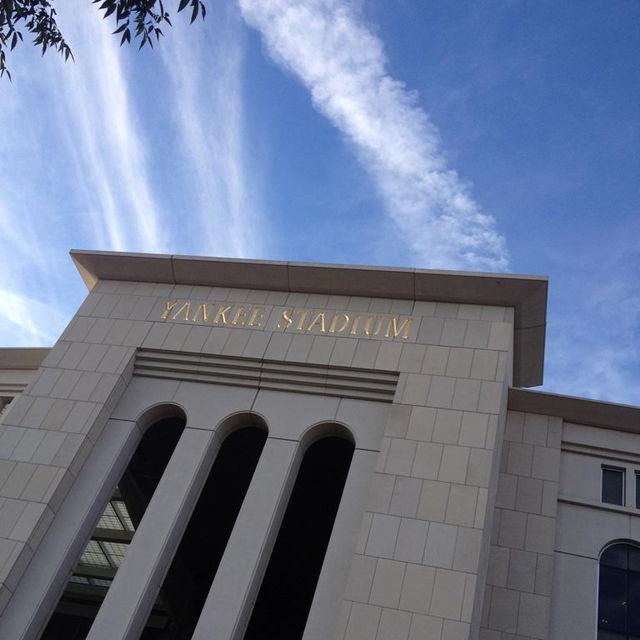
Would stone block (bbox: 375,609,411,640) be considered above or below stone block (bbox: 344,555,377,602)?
below

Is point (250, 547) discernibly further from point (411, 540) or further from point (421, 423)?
point (421, 423)

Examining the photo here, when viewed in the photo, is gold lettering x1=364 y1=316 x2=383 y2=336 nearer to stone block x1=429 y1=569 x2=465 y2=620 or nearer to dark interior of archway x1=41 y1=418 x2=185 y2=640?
stone block x1=429 y1=569 x2=465 y2=620

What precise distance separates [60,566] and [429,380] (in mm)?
7830

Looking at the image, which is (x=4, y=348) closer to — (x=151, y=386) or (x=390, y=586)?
(x=151, y=386)

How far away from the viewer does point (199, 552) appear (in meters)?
22.8

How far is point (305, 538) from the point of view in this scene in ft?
70.9

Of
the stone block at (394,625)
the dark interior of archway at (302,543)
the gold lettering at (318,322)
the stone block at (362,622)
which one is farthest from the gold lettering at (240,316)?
the stone block at (394,625)

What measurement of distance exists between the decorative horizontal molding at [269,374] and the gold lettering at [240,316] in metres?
1.01

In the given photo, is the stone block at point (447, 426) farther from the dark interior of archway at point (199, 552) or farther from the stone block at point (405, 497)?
the dark interior of archway at point (199, 552)

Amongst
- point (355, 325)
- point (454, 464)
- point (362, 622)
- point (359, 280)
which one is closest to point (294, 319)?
point (355, 325)

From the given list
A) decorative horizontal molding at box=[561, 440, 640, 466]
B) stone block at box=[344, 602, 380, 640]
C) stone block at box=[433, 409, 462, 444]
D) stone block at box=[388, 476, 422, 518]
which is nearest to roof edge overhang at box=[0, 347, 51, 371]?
stone block at box=[388, 476, 422, 518]

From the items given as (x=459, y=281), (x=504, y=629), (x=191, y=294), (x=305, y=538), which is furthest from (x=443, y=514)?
(x=305, y=538)

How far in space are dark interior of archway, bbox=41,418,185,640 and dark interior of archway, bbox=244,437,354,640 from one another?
3.84 m

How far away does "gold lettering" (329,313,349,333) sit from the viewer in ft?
51.3
